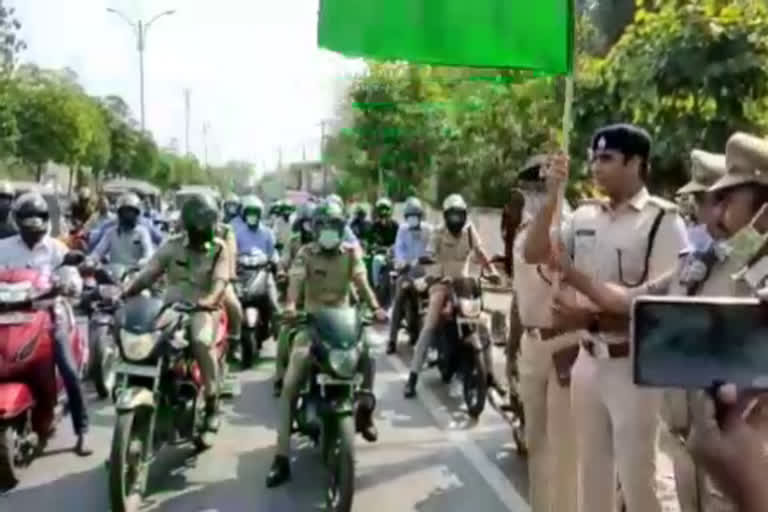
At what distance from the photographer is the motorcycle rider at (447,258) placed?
995cm

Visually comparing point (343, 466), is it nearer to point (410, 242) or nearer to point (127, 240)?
point (127, 240)

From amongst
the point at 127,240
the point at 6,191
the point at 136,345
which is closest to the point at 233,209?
the point at 127,240

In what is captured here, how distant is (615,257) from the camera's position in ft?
14.1

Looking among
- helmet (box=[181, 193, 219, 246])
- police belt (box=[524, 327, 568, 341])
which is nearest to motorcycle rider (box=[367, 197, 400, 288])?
helmet (box=[181, 193, 219, 246])

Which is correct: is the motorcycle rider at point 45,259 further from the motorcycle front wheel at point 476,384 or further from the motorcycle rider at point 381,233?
the motorcycle rider at point 381,233

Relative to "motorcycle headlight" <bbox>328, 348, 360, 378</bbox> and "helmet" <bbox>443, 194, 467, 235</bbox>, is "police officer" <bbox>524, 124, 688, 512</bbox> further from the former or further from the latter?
"helmet" <bbox>443, 194, 467, 235</bbox>

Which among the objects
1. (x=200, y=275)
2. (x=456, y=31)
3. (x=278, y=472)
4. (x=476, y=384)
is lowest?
(x=278, y=472)

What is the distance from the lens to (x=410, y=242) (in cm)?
1296

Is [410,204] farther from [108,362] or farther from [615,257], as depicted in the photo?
[615,257]

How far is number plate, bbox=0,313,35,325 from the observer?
22.7 ft

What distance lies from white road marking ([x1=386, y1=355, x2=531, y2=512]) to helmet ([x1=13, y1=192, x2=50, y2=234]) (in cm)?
324

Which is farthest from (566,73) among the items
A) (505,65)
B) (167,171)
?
(167,171)

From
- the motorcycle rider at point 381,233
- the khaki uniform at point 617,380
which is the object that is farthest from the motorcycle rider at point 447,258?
the motorcycle rider at point 381,233

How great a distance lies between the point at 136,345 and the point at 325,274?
1.82 meters
